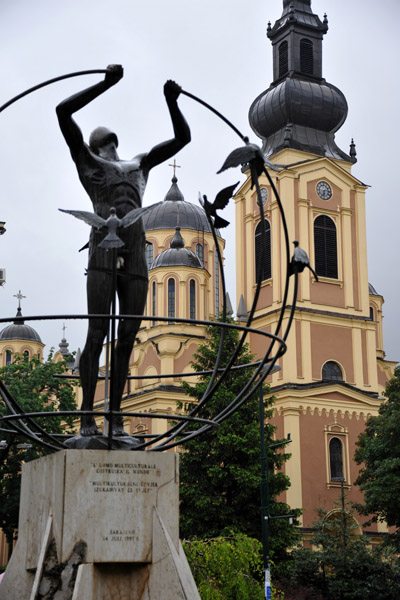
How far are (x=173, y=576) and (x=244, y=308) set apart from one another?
151 ft


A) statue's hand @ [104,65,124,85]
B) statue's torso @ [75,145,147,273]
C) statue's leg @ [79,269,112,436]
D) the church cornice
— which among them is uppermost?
the church cornice

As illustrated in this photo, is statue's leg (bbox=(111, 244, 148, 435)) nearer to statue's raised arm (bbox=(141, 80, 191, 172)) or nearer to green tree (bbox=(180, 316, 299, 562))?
statue's raised arm (bbox=(141, 80, 191, 172))

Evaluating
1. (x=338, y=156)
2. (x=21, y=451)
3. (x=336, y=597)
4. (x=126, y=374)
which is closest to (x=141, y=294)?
(x=126, y=374)

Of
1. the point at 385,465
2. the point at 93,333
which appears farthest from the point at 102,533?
the point at 385,465

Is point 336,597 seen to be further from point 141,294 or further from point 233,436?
point 141,294

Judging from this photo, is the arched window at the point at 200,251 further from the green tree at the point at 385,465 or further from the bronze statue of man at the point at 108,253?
the bronze statue of man at the point at 108,253

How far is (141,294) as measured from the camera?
780 centimetres

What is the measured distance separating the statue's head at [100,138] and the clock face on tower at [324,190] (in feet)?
149

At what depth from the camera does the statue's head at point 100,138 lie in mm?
8047

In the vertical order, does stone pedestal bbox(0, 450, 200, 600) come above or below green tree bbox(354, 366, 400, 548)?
below

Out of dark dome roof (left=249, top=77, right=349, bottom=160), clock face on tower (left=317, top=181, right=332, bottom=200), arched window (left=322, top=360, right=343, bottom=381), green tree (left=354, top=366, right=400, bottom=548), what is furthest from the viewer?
dark dome roof (left=249, top=77, right=349, bottom=160)

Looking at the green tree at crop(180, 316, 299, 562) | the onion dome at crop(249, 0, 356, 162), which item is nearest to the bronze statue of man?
the green tree at crop(180, 316, 299, 562)

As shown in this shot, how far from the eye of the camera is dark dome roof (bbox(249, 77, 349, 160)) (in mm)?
53938

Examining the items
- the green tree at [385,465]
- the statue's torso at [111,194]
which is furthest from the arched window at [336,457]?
the statue's torso at [111,194]
